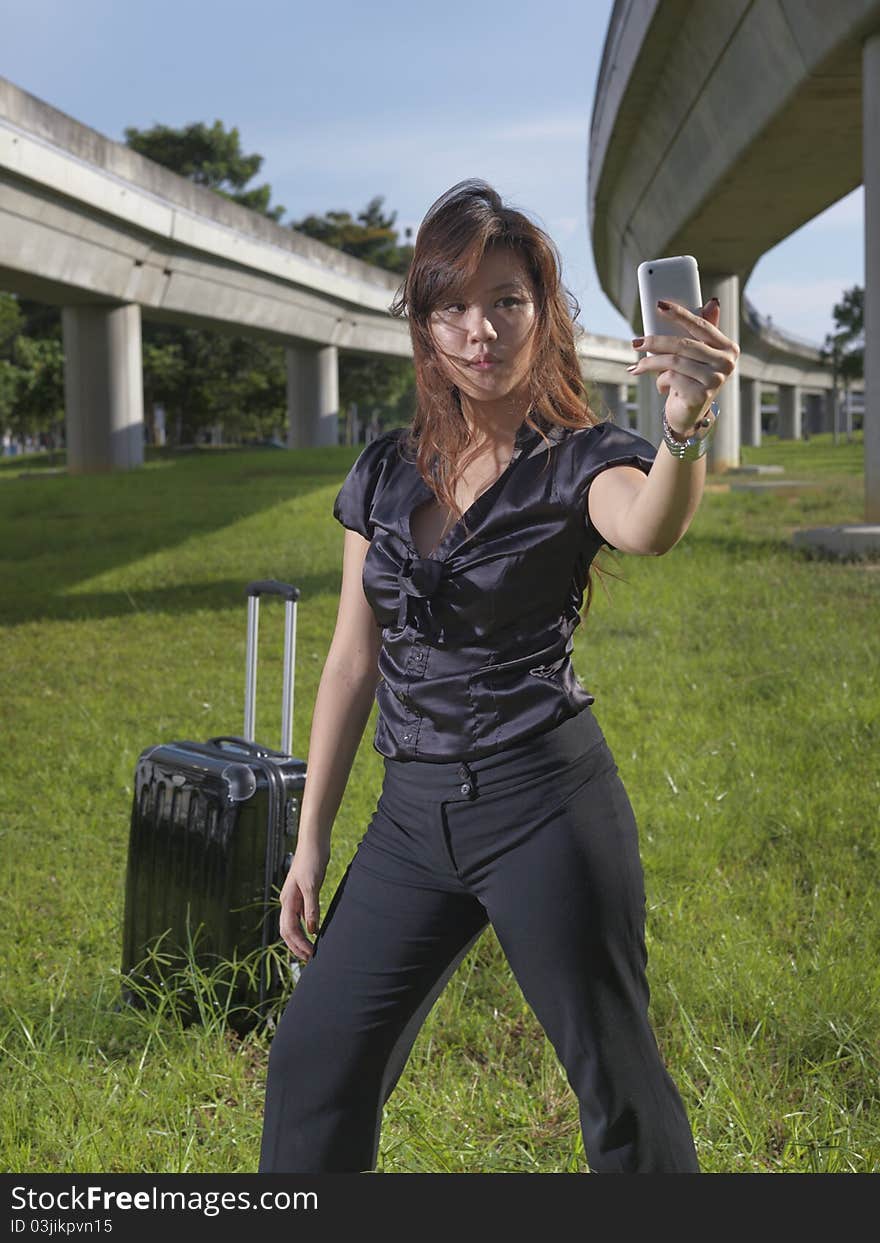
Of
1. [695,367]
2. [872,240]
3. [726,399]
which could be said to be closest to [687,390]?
[695,367]

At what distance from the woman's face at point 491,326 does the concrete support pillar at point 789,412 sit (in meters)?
94.5

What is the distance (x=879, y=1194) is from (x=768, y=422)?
539ft

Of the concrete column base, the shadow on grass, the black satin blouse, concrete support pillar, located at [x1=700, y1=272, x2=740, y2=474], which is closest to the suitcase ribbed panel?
the black satin blouse

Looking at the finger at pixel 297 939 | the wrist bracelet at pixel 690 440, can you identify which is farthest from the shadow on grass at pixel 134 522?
the wrist bracelet at pixel 690 440

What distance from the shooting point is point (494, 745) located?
208 centimetres

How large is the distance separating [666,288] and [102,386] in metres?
30.9

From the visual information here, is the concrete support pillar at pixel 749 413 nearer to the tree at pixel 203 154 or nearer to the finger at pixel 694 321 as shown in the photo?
the tree at pixel 203 154

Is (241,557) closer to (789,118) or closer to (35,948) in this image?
(789,118)

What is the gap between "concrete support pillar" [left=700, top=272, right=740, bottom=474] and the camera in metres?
29.0

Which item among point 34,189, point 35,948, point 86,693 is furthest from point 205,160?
Answer: point 35,948

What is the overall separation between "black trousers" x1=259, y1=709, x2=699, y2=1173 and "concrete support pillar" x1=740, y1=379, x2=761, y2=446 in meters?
72.7

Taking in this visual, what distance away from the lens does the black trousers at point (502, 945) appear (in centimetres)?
203

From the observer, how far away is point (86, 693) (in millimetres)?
8797

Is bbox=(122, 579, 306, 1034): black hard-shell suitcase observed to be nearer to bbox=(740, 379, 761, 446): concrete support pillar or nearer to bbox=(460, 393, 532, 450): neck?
bbox=(460, 393, 532, 450): neck
